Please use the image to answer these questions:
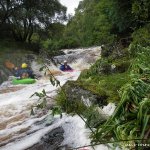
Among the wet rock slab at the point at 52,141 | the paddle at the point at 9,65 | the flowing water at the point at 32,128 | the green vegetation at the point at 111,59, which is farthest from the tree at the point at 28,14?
the wet rock slab at the point at 52,141

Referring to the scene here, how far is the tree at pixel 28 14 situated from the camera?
2500 centimetres

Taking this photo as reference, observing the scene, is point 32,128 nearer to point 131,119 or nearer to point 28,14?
point 131,119

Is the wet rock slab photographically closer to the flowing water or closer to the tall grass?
the flowing water

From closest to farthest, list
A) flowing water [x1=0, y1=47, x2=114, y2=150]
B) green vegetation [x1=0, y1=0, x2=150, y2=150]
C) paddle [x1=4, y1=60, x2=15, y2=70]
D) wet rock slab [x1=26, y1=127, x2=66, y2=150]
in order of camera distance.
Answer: green vegetation [x1=0, y1=0, x2=150, y2=150] < wet rock slab [x1=26, y1=127, x2=66, y2=150] < flowing water [x1=0, y1=47, x2=114, y2=150] < paddle [x1=4, y1=60, x2=15, y2=70]

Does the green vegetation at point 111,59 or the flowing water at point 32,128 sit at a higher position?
the green vegetation at point 111,59

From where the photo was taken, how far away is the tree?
984 inches

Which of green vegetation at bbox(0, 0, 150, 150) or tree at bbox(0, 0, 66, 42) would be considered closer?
green vegetation at bbox(0, 0, 150, 150)

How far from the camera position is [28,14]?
81.3 feet

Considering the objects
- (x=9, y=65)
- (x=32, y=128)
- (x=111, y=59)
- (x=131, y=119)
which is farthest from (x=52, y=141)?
(x=9, y=65)

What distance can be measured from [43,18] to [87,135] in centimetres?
2129

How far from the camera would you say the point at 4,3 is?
25.2 meters

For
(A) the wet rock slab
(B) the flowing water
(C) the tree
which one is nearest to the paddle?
(C) the tree

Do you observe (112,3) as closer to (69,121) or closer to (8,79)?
(8,79)

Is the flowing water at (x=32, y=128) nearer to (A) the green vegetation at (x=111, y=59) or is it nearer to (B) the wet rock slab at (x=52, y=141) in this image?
(B) the wet rock slab at (x=52, y=141)
